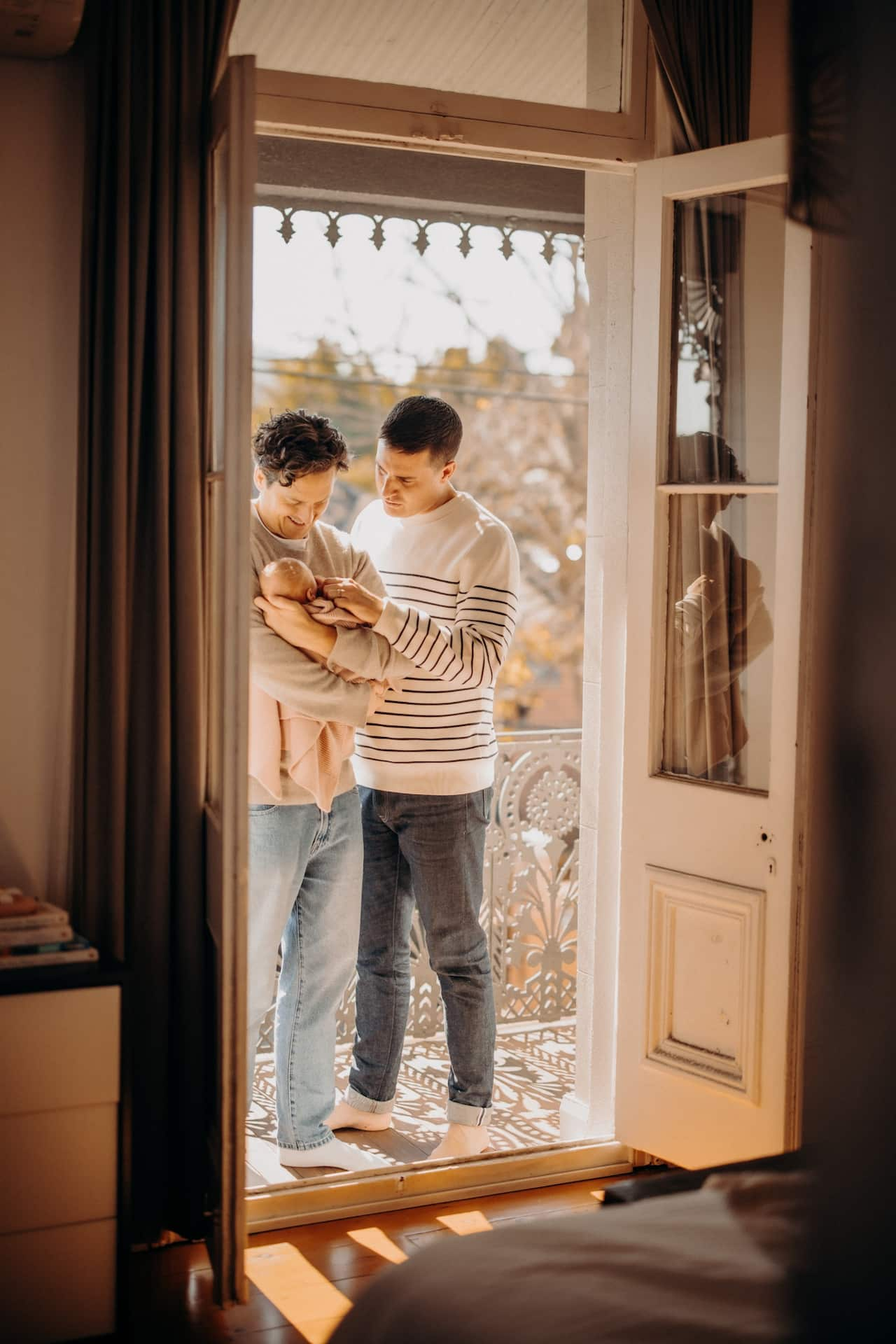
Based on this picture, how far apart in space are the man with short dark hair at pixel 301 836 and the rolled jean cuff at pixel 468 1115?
0.74 ft

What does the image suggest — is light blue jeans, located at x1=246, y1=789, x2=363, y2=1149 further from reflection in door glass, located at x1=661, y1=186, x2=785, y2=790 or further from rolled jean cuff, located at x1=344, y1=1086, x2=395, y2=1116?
reflection in door glass, located at x1=661, y1=186, x2=785, y2=790

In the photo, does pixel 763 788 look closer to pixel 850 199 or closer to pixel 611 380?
pixel 611 380

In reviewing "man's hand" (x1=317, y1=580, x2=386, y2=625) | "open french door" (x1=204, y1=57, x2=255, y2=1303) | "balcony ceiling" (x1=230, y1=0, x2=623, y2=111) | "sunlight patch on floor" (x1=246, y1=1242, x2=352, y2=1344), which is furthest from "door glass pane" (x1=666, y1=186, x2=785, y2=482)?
"sunlight patch on floor" (x1=246, y1=1242, x2=352, y2=1344)

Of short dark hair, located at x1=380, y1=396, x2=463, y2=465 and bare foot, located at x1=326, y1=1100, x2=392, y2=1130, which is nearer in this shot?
short dark hair, located at x1=380, y1=396, x2=463, y2=465

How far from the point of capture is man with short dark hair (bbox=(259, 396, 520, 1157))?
9.61 ft

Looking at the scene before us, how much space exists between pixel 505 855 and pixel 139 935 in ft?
6.03

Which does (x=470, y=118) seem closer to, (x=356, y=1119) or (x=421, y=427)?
(x=421, y=427)

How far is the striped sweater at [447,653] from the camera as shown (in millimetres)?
2902

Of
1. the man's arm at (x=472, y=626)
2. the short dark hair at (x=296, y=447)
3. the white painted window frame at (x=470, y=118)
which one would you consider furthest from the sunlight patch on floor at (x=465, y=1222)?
the white painted window frame at (x=470, y=118)

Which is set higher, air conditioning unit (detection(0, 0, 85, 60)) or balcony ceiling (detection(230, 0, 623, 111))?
balcony ceiling (detection(230, 0, 623, 111))

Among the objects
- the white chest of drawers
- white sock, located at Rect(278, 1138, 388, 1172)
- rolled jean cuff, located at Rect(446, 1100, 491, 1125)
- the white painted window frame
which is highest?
the white painted window frame

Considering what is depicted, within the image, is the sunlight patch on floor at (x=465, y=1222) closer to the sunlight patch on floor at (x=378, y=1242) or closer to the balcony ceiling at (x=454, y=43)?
the sunlight patch on floor at (x=378, y=1242)

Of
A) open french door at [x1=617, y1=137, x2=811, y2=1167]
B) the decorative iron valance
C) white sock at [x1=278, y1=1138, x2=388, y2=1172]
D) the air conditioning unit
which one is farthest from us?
the decorative iron valance

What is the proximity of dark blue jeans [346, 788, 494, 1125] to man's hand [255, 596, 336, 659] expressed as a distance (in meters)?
0.47
